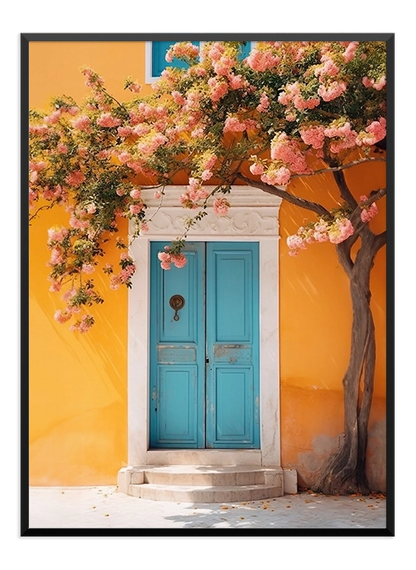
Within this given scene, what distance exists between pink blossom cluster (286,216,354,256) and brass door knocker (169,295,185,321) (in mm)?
1489

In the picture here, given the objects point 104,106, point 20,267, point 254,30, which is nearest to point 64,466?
point 20,267

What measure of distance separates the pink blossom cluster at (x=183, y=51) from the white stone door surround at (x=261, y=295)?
1.35 meters

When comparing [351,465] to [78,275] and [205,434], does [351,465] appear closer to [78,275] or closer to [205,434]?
[205,434]

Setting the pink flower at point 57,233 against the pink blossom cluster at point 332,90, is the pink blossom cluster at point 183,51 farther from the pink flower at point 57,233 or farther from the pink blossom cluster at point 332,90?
the pink flower at point 57,233

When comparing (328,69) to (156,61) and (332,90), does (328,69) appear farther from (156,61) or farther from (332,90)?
(156,61)

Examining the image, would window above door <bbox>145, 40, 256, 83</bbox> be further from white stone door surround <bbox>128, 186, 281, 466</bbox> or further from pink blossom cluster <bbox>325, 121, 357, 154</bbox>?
pink blossom cluster <bbox>325, 121, 357, 154</bbox>

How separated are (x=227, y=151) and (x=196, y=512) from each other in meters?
3.30

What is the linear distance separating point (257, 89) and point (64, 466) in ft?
13.7

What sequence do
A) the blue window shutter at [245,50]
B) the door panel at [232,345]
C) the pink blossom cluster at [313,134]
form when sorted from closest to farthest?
the pink blossom cluster at [313,134]
the blue window shutter at [245,50]
the door panel at [232,345]

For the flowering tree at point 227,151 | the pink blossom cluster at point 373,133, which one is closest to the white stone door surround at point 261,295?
the flowering tree at point 227,151

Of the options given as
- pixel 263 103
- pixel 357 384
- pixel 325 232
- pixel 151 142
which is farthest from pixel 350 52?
pixel 357 384

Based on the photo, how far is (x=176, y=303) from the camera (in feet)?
28.0

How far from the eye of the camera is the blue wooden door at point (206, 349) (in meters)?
8.46

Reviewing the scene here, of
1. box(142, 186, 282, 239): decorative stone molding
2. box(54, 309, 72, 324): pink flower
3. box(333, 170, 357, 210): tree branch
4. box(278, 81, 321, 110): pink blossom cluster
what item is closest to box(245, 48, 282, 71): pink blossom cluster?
box(278, 81, 321, 110): pink blossom cluster
